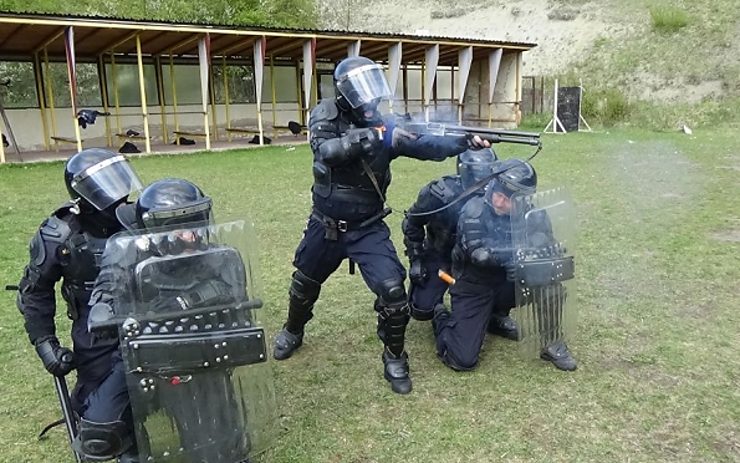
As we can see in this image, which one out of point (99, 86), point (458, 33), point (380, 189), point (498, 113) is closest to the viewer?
point (380, 189)

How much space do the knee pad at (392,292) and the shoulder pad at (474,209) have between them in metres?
0.73

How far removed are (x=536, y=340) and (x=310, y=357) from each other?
1.45 m

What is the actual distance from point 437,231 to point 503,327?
0.82 metres

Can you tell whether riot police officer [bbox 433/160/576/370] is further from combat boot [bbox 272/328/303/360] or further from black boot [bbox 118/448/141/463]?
black boot [bbox 118/448/141/463]

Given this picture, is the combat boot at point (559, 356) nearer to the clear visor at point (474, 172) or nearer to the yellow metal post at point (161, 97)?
the clear visor at point (474, 172)

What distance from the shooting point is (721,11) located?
29.2 metres

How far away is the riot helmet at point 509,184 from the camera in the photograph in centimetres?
361

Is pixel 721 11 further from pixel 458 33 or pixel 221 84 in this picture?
pixel 221 84

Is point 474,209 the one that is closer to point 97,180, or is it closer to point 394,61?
point 97,180

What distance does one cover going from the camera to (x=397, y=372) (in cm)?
352

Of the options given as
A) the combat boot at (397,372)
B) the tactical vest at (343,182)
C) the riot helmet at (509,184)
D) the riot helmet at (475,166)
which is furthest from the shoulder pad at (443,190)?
the combat boot at (397,372)

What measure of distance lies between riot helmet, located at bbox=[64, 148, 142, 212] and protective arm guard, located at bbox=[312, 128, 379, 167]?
1041 millimetres

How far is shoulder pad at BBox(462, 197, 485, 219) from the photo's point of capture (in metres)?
3.82

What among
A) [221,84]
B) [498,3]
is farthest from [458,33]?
[221,84]
